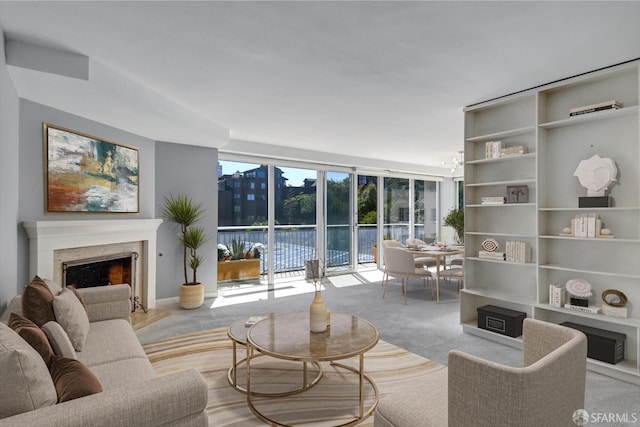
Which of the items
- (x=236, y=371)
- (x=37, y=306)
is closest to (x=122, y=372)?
(x=37, y=306)

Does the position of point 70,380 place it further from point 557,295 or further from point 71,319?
point 557,295

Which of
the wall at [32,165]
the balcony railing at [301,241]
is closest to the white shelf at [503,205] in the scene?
the balcony railing at [301,241]

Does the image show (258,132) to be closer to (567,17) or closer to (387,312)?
(387,312)

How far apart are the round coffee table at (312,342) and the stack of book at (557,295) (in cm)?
188

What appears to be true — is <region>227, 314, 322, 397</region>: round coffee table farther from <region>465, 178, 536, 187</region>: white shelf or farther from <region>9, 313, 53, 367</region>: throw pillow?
<region>465, 178, 536, 187</region>: white shelf

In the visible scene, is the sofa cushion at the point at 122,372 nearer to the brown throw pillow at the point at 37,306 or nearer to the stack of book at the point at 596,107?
the brown throw pillow at the point at 37,306

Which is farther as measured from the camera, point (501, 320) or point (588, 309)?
point (501, 320)

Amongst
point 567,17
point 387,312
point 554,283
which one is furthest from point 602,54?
point 387,312

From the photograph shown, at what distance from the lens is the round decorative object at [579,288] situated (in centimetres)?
311

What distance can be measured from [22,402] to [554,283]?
13.1ft

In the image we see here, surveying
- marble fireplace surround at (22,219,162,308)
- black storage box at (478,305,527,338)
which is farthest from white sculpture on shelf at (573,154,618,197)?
marble fireplace surround at (22,219,162,308)

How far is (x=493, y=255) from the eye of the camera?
3.79m

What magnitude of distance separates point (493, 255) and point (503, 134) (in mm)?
1280

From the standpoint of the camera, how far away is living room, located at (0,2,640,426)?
84.9 inches
